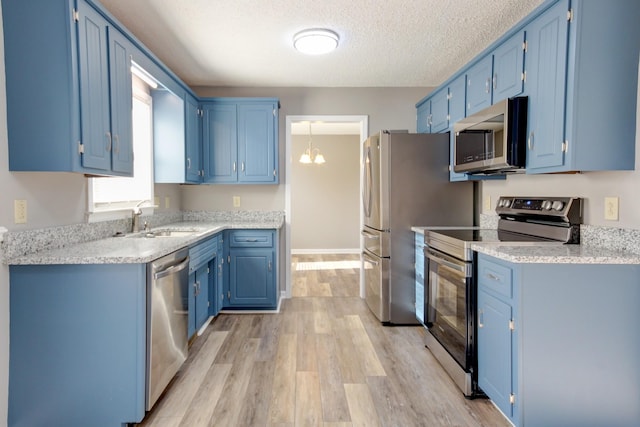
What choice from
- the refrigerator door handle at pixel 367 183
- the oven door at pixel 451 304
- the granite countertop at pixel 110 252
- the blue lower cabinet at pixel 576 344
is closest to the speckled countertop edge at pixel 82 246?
the granite countertop at pixel 110 252

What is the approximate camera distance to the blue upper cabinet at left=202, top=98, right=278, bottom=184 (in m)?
3.90

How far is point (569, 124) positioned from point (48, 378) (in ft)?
9.28

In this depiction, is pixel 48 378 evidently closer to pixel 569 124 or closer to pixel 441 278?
pixel 441 278

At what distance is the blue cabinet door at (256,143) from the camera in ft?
12.8

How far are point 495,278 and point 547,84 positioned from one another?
3.54 feet

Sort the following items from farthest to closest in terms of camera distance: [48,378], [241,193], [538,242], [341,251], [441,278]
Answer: [341,251] < [241,193] < [441,278] < [538,242] < [48,378]

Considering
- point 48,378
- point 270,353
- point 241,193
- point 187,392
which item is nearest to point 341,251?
point 241,193

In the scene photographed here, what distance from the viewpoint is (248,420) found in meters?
1.97

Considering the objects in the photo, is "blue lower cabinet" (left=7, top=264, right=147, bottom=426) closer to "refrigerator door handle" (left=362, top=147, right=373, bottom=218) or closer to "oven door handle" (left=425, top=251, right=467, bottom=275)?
"oven door handle" (left=425, top=251, right=467, bottom=275)

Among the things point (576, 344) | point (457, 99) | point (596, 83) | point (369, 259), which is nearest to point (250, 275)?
point (369, 259)

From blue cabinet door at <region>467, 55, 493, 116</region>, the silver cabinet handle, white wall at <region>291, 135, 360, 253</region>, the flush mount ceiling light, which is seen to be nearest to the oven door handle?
the silver cabinet handle

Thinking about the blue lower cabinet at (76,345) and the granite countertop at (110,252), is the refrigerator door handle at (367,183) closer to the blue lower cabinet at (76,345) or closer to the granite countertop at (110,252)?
the granite countertop at (110,252)

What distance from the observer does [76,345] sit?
5.95 ft

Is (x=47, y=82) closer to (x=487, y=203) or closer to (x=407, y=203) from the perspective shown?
(x=407, y=203)
